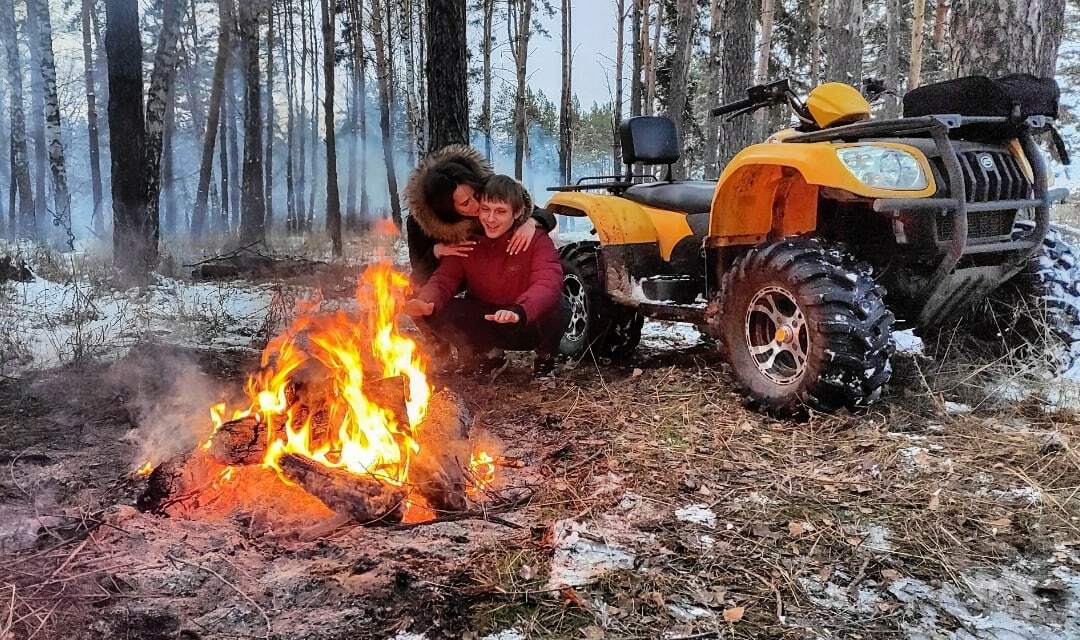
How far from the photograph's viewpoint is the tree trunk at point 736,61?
9.12 m

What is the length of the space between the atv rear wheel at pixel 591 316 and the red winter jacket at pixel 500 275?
84 centimetres

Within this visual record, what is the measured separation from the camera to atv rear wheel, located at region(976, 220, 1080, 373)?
3.68m

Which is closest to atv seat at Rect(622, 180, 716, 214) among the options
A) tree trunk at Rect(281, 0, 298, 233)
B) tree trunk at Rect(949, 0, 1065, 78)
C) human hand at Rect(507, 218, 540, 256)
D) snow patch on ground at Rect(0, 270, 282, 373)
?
human hand at Rect(507, 218, 540, 256)

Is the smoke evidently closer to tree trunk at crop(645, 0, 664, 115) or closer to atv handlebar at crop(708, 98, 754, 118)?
atv handlebar at crop(708, 98, 754, 118)

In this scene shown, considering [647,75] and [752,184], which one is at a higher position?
[647,75]

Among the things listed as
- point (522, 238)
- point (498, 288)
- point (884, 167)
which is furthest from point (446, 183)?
point (884, 167)

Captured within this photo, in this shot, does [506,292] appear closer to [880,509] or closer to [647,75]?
[880,509]

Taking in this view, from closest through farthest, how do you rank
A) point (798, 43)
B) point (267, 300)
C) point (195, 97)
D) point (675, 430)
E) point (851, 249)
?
point (675, 430) < point (851, 249) < point (267, 300) < point (798, 43) < point (195, 97)

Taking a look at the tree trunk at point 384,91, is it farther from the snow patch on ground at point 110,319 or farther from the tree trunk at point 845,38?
the tree trunk at point 845,38

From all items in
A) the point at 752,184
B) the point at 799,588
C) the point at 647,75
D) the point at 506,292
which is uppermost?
the point at 647,75

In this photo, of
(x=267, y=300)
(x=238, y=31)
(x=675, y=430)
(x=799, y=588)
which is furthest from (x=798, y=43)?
(x=799, y=588)

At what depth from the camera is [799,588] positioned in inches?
82.8

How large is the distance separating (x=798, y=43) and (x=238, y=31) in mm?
15042

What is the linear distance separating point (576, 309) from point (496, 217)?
1.36 meters
